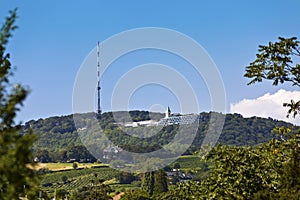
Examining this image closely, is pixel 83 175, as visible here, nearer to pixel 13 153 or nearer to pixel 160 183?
pixel 160 183

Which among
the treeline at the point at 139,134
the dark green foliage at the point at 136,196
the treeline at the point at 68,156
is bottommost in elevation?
the dark green foliage at the point at 136,196

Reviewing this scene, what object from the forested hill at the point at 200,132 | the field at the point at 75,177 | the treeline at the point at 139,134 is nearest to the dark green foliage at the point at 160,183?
the field at the point at 75,177

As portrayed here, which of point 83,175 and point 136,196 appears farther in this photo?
point 83,175

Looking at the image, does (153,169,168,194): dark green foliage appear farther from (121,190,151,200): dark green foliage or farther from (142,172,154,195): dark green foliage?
(121,190,151,200): dark green foliage

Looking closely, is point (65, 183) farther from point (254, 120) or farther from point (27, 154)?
point (27, 154)

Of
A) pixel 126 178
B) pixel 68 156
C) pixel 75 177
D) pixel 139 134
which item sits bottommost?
pixel 126 178

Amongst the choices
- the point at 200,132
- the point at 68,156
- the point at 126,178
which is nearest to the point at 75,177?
the point at 126,178

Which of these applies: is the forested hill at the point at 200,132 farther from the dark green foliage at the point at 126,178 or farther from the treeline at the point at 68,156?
the dark green foliage at the point at 126,178

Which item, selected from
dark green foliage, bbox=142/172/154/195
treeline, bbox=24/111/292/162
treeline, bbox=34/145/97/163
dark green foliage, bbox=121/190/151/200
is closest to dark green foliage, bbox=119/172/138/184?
dark green foliage, bbox=142/172/154/195

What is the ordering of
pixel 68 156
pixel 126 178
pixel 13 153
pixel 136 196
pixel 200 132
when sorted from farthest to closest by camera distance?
pixel 200 132 < pixel 68 156 < pixel 126 178 < pixel 136 196 < pixel 13 153

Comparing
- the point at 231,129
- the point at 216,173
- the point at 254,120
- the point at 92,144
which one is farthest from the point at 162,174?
the point at 216,173

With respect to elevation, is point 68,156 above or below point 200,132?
below
